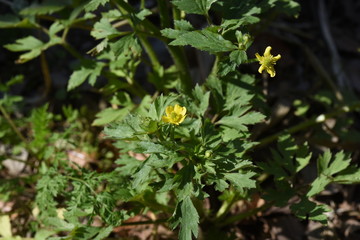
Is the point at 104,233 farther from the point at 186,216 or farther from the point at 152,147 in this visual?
the point at 152,147

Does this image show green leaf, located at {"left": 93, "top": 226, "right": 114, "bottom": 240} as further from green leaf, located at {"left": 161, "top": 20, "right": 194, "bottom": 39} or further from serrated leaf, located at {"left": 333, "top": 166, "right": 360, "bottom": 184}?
serrated leaf, located at {"left": 333, "top": 166, "right": 360, "bottom": 184}

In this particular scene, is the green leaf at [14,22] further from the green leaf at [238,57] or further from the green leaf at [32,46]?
the green leaf at [238,57]

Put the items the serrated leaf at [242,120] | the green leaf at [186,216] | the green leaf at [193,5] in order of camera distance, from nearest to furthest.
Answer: the green leaf at [186,216] < the green leaf at [193,5] < the serrated leaf at [242,120]

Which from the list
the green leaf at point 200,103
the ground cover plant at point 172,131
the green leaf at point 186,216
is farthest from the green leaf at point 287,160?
the green leaf at point 186,216

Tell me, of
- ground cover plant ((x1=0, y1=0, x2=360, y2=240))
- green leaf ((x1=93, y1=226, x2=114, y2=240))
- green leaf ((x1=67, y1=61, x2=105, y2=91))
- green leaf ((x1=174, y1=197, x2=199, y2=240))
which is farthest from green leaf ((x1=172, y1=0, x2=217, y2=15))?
green leaf ((x1=93, y1=226, x2=114, y2=240))

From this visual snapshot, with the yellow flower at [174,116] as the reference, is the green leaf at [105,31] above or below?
above

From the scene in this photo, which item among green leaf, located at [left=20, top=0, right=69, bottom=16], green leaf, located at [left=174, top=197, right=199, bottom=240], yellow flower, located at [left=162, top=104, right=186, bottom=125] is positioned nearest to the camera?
yellow flower, located at [left=162, top=104, right=186, bottom=125]

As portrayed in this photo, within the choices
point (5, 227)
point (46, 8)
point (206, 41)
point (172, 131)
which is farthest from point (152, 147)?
point (46, 8)

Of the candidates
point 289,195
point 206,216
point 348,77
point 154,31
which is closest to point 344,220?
point 289,195
